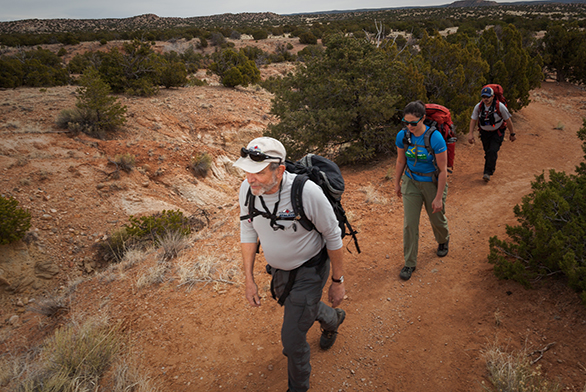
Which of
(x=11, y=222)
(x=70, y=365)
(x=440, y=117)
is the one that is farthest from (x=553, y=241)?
(x=11, y=222)

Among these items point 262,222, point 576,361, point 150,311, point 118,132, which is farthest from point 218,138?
point 576,361

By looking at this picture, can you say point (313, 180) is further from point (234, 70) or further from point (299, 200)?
point (234, 70)

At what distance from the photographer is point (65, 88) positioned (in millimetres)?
14672

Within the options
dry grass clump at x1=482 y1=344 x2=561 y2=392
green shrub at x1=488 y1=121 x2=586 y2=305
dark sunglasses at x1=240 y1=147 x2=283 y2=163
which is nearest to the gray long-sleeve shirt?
dark sunglasses at x1=240 y1=147 x2=283 y2=163

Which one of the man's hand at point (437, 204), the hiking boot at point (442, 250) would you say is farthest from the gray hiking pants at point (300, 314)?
the hiking boot at point (442, 250)

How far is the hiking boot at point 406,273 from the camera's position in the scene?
3929 mm

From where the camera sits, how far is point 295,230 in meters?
2.25

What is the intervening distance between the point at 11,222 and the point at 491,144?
31.2 feet

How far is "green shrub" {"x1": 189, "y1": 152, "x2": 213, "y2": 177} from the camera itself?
10851mm

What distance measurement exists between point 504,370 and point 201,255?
3862 millimetres

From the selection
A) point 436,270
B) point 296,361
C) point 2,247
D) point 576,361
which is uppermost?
point 296,361

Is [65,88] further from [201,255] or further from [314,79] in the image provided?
[201,255]

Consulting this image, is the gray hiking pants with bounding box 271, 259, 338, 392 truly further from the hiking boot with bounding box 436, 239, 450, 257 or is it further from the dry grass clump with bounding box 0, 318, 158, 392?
the hiking boot with bounding box 436, 239, 450, 257

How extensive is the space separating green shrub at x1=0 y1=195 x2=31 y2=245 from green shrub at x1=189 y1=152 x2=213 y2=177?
4768 millimetres
